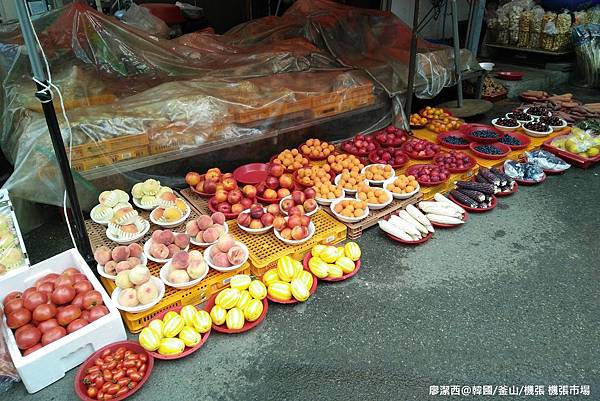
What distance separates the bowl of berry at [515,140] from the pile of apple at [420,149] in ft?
3.03

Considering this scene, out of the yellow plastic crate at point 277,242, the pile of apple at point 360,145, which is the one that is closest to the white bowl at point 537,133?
the pile of apple at point 360,145

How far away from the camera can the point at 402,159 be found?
4301 millimetres

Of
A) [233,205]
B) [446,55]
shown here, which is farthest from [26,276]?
[446,55]

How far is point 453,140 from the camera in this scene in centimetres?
487

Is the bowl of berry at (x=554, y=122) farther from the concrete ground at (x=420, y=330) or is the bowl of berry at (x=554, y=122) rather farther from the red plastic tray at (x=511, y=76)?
the concrete ground at (x=420, y=330)

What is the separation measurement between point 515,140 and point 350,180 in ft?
7.88

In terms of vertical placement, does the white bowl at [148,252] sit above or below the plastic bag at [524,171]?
above

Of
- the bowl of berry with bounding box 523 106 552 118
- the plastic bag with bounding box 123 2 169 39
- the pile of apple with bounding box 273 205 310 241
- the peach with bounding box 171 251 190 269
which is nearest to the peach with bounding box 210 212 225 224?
the pile of apple with bounding box 273 205 310 241

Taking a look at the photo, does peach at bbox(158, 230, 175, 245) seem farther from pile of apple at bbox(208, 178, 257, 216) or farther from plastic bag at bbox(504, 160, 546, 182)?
plastic bag at bbox(504, 160, 546, 182)

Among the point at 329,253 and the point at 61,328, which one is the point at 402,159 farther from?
the point at 61,328

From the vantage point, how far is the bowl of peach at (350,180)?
378 centimetres

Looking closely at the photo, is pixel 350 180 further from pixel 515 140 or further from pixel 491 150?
pixel 515 140

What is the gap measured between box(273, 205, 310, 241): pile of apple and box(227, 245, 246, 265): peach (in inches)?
16.0

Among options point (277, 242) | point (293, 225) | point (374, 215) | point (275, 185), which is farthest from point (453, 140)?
point (277, 242)
